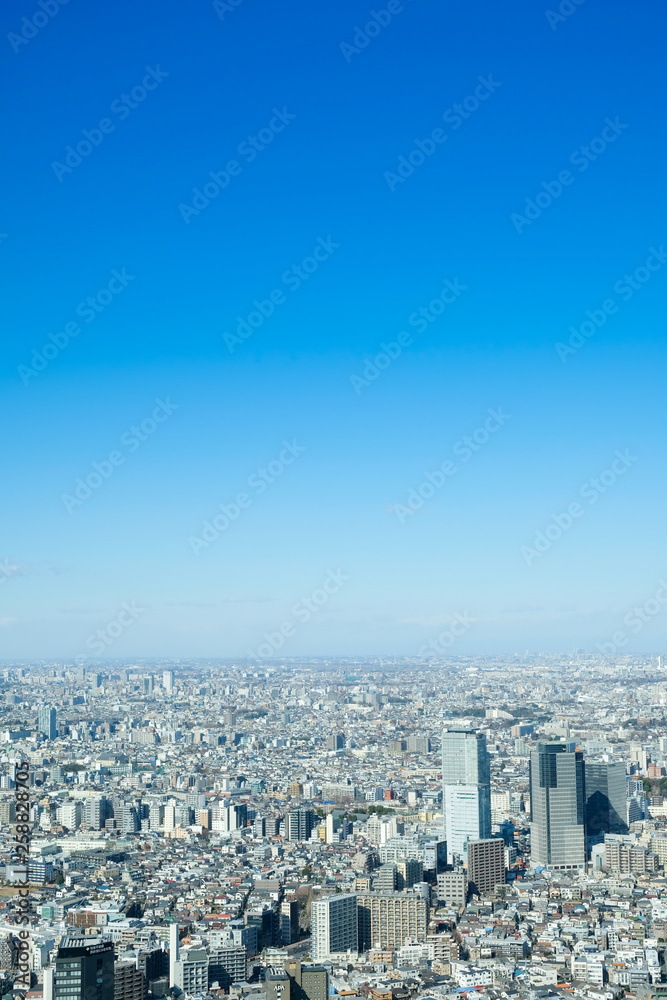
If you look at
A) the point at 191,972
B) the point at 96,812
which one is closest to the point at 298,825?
the point at 96,812

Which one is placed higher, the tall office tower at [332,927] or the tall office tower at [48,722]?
the tall office tower at [48,722]

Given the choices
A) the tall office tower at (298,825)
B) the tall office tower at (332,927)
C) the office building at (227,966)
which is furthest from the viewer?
the tall office tower at (298,825)

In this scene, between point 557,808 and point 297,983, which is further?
point 557,808

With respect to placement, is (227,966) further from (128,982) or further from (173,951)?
(128,982)

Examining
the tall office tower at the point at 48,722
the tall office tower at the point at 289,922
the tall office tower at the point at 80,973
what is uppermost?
the tall office tower at the point at 48,722

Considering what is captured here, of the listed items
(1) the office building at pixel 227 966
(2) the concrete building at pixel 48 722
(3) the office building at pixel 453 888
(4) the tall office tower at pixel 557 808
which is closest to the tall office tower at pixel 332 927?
(1) the office building at pixel 227 966

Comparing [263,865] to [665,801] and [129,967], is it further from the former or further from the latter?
[665,801]

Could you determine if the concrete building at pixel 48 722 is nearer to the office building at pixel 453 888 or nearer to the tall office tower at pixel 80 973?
the office building at pixel 453 888

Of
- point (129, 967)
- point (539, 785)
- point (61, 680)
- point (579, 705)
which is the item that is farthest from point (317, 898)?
point (579, 705)
